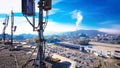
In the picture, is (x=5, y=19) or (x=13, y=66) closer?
(x=13, y=66)

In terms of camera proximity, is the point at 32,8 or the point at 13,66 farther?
the point at 13,66

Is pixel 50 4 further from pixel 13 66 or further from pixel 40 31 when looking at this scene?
pixel 13 66

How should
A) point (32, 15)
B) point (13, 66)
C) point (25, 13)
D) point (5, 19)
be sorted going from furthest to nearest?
point (5, 19) → point (13, 66) → point (32, 15) → point (25, 13)

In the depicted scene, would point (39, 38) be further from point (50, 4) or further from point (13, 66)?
point (13, 66)

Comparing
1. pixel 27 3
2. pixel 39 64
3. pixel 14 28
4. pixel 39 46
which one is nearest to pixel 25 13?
pixel 27 3

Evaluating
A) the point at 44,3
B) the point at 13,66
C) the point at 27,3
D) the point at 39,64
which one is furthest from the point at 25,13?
Result: the point at 13,66

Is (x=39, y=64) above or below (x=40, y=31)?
below

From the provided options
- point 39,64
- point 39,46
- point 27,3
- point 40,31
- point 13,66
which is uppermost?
point 27,3

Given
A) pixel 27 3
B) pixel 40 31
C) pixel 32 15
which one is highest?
pixel 27 3

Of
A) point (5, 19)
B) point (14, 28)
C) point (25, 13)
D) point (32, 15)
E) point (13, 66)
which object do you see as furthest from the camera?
point (5, 19)
